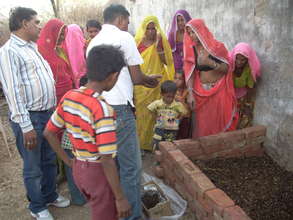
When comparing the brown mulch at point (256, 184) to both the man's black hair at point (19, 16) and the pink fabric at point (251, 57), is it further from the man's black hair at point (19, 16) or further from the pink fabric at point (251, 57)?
the man's black hair at point (19, 16)

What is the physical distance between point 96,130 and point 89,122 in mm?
70

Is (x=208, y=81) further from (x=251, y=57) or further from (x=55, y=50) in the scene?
(x=55, y=50)

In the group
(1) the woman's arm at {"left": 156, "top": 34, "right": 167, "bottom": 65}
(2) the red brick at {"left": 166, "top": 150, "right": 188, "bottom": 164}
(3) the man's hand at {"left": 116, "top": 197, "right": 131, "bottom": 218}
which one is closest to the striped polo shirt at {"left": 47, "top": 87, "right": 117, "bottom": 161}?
(3) the man's hand at {"left": 116, "top": 197, "right": 131, "bottom": 218}

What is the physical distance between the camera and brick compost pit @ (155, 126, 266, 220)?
2.30 meters

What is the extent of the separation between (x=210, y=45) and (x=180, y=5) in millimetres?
2887

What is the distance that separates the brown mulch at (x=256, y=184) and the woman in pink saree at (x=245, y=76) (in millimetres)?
583

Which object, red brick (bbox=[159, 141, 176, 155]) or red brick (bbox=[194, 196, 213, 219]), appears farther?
red brick (bbox=[159, 141, 176, 155])

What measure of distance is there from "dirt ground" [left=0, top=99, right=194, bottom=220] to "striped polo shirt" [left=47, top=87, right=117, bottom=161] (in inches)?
56.6

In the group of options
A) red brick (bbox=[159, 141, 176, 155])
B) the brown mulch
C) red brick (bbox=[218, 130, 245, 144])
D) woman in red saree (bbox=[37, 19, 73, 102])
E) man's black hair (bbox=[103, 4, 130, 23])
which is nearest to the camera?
man's black hair (bbox=[103, 4, 130, 23])

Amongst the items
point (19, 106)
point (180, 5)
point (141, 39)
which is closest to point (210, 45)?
point (141, 39)

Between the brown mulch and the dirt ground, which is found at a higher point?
the brown mulch

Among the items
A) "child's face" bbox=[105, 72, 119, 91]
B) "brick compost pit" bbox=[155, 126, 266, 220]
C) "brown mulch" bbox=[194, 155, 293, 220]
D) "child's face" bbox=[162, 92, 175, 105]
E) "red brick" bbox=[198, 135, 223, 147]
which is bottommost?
"brown mulch" bbox=[194, 155, 293, 220]

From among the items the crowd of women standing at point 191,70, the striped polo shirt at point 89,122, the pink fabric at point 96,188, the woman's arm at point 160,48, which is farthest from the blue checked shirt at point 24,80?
the woman's arm at point 160,48

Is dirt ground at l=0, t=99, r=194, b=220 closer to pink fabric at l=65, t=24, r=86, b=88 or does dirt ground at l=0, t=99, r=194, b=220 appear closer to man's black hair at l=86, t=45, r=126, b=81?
pink fabric at l=65, t=24, r=86, b=88
